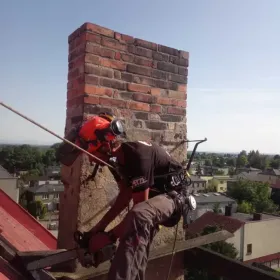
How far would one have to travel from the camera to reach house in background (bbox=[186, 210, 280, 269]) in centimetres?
2533

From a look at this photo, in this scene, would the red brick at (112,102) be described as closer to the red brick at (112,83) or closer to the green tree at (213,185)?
the red brick at (112,83)

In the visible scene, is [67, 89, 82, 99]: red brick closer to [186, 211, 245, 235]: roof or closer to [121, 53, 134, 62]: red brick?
[121, 53, 134, 62]: red brick

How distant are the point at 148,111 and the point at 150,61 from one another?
1.69 feet

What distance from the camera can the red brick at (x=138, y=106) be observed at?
9.44 feet

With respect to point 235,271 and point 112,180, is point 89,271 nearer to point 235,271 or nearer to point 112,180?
point 112,180

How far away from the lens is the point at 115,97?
277 cm

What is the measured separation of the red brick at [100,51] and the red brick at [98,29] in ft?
0.47

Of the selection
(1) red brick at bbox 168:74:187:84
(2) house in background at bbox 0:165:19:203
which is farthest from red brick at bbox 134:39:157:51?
(2) house in background at bbox 0:165:19:203

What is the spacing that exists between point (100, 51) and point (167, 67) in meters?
0.81

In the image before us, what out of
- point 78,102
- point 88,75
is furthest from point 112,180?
point 88,75

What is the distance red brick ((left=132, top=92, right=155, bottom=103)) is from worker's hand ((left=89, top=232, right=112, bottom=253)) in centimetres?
137

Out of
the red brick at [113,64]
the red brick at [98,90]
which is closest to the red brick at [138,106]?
the red brick at [98,90]

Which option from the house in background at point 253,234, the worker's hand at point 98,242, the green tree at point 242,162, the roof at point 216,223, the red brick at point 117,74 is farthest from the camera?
the green tree at point 242,162

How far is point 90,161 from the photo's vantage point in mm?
2543
